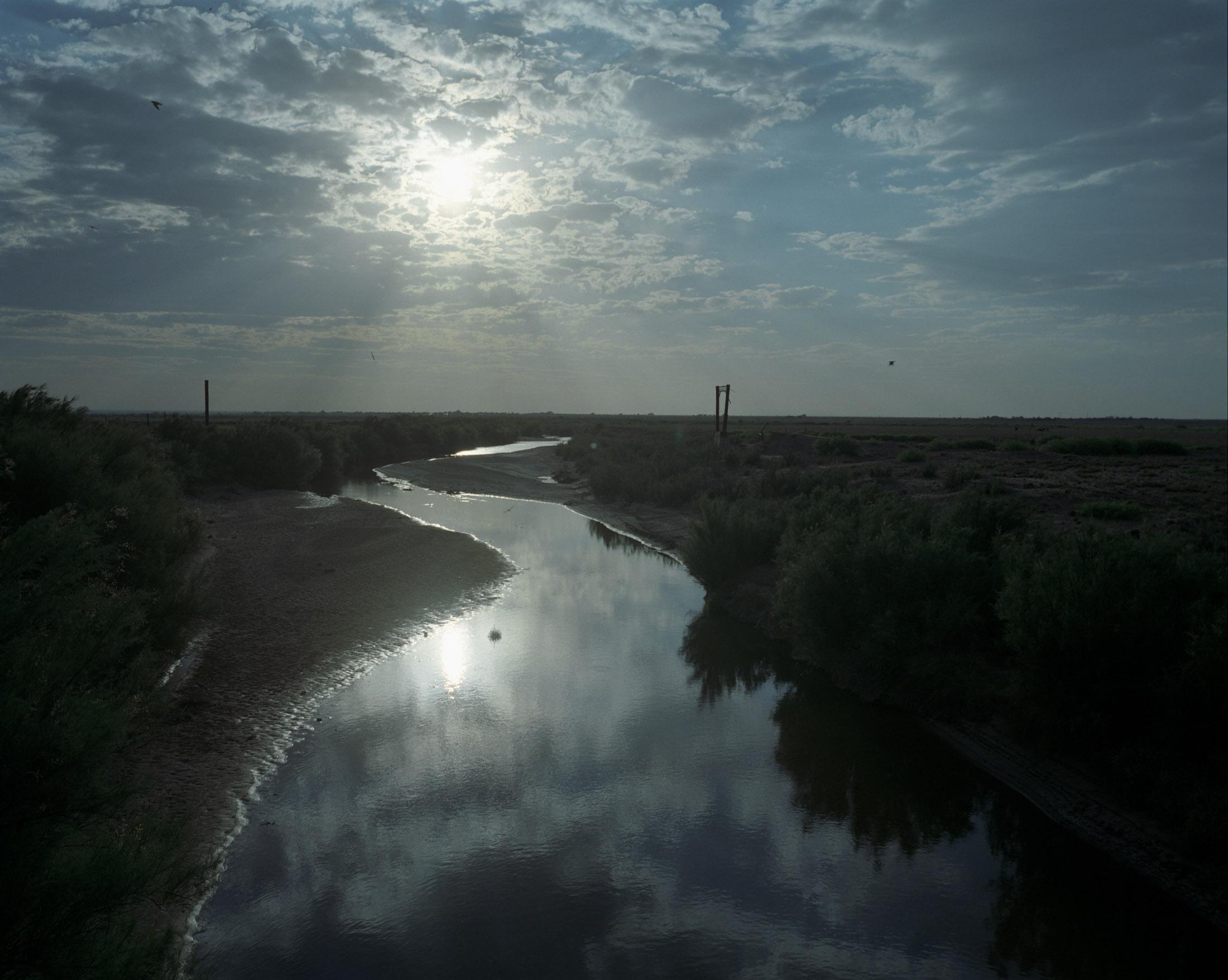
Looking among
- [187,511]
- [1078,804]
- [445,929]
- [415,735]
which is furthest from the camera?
[187,511]

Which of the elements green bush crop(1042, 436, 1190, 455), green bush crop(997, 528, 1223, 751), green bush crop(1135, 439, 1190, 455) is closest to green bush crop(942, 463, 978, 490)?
green bush crop(1042, 436, 1190, 455)

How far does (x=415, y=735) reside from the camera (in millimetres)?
Result: 8578

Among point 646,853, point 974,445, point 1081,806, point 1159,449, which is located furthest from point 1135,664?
point 974,445

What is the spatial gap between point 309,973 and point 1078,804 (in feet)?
21.6

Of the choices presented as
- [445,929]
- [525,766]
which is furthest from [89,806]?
[525,766]

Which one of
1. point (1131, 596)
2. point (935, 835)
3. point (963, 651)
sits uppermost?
point (1131, 596)

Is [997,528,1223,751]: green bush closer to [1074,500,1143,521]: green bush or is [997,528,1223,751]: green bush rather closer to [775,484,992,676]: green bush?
[775,484,992,676]: green bush

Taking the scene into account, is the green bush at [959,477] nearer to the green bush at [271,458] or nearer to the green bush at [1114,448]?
the green bush at [1114,448]

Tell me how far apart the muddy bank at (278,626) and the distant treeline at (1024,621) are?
5.72 metres

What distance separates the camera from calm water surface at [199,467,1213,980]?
17.4ft

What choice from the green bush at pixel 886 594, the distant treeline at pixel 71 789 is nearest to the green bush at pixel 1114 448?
the green bush at pixel 886 594

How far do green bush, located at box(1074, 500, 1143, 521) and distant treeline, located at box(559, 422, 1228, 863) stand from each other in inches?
111

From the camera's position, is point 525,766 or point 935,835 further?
point 525,766

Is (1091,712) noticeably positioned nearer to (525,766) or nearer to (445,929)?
(525,766)
